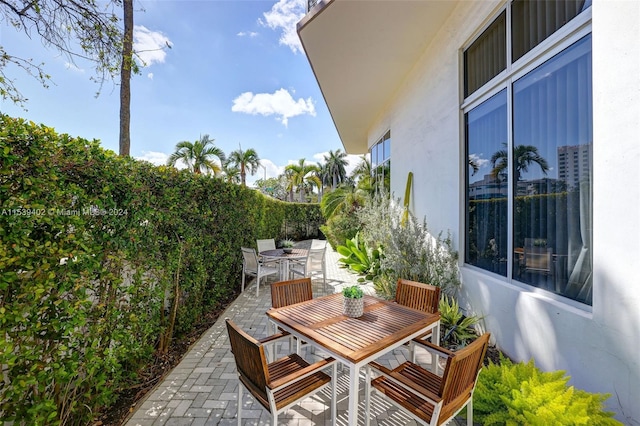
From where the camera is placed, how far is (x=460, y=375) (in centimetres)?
152

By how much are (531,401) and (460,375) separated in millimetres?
641

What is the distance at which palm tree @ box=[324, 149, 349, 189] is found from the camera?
3278 centimetres

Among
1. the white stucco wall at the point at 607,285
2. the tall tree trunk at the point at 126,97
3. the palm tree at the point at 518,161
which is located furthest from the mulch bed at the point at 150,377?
the tall tree trunk at the point at 126,97

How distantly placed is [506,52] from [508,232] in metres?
2.11

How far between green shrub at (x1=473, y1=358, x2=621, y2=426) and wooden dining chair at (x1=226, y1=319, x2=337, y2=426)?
3.87 feet

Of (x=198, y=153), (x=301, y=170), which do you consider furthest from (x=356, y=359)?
(x=301, y=170)

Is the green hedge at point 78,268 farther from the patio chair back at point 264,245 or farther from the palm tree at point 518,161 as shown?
the palm tree at point 518,161

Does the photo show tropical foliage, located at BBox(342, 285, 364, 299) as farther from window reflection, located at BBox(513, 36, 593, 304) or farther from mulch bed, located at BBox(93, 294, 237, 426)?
mulch bed, located at BBox(93, 294, 237, 426)

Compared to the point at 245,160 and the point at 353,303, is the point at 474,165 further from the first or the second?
the point at 245,160

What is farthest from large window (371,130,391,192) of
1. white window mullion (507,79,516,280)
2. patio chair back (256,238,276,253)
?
white window mullion (507,79,516,280)

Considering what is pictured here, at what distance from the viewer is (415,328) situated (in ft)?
6.81

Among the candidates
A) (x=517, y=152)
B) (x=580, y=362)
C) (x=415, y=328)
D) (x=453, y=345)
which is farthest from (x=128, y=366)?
(x=517, y=152)

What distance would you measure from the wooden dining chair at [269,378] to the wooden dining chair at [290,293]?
0.70m

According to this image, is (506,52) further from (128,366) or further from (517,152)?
(128,366)
